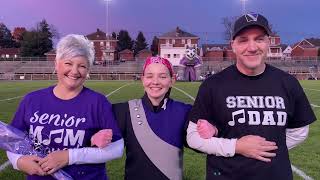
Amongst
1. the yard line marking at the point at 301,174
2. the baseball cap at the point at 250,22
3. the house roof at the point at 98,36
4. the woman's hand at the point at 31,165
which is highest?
the house roof at the point at 98,36

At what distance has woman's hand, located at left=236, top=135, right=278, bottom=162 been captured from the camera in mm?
2848

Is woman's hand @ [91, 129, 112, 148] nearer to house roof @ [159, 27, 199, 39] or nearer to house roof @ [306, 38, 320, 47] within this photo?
house roof @ [159, 27, 199, 39]

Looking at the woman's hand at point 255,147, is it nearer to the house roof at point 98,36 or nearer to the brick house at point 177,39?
the brick house at point 177,39

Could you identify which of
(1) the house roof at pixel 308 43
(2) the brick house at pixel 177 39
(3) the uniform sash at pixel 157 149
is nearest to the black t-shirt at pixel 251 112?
(3) the uniform sash at pixel 157 149

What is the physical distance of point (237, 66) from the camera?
310 cm

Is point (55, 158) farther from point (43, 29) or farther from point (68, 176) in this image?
point (43, 29)

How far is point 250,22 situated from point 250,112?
22.1 inches

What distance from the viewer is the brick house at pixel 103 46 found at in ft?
302

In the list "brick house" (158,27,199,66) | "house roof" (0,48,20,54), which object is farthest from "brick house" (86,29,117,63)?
"house roof" (0,48,20,54)

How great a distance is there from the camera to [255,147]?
2844 millimetres

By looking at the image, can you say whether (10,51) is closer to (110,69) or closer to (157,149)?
(110,69)

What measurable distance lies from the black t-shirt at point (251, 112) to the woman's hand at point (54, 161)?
836 millimetres

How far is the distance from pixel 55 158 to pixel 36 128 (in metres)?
0.28

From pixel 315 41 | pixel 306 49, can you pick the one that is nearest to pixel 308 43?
pixel 315 41
